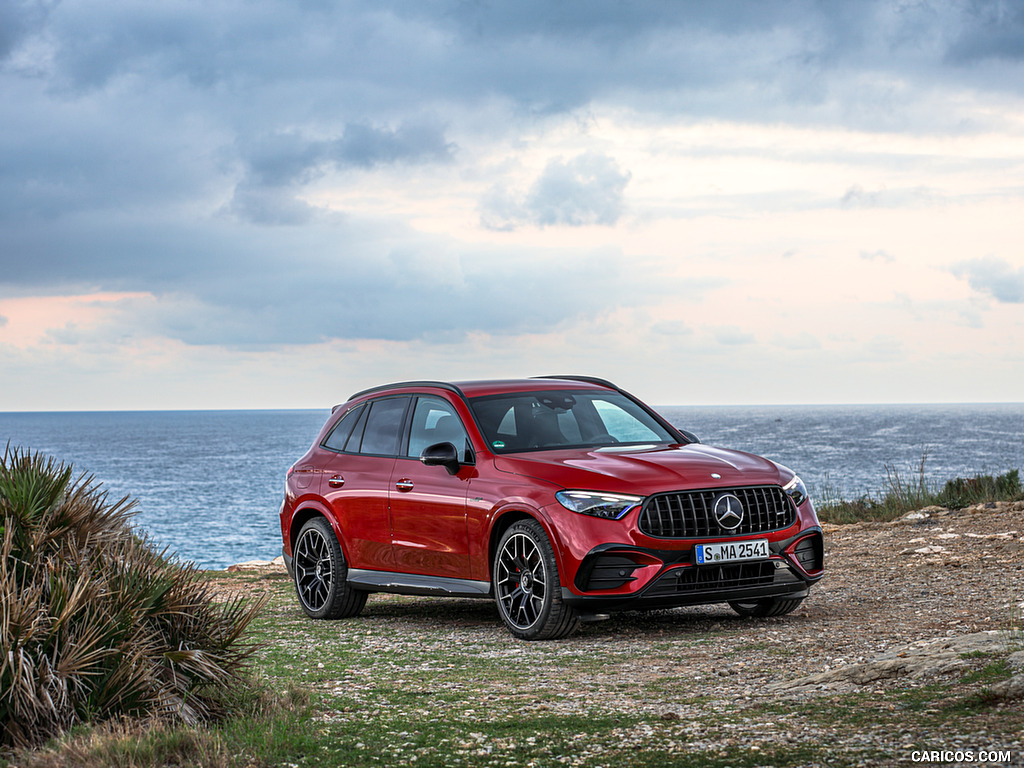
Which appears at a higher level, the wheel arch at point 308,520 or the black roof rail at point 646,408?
the black roof rail at point 646,408

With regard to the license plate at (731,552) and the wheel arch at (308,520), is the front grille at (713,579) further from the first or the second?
the wheel arch at (308,520)

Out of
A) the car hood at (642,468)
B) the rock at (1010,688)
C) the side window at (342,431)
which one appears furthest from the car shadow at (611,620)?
the rock at (1010,688)

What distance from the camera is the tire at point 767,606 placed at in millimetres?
9344

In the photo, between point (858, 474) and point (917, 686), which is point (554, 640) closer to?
point (917, 686)

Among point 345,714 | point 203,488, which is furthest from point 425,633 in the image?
point 203,488

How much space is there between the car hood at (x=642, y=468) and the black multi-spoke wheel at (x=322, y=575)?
238 cm

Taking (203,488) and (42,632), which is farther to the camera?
(203,488)

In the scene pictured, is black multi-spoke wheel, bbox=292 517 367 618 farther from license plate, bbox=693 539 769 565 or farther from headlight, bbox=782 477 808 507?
headlight, bbox=782 477 808 507

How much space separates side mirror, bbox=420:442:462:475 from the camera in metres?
9.30

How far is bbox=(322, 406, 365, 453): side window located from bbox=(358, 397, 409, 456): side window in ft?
0.59

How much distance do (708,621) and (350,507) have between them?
3.39 meters

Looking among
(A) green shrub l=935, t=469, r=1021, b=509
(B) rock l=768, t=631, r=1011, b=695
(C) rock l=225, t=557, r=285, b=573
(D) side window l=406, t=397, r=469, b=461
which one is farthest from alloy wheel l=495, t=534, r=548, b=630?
(A) green shrub l=935, t=469, r=1021, b=509

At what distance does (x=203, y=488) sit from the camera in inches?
2835

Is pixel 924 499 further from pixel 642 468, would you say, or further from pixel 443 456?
pixel 443 456
